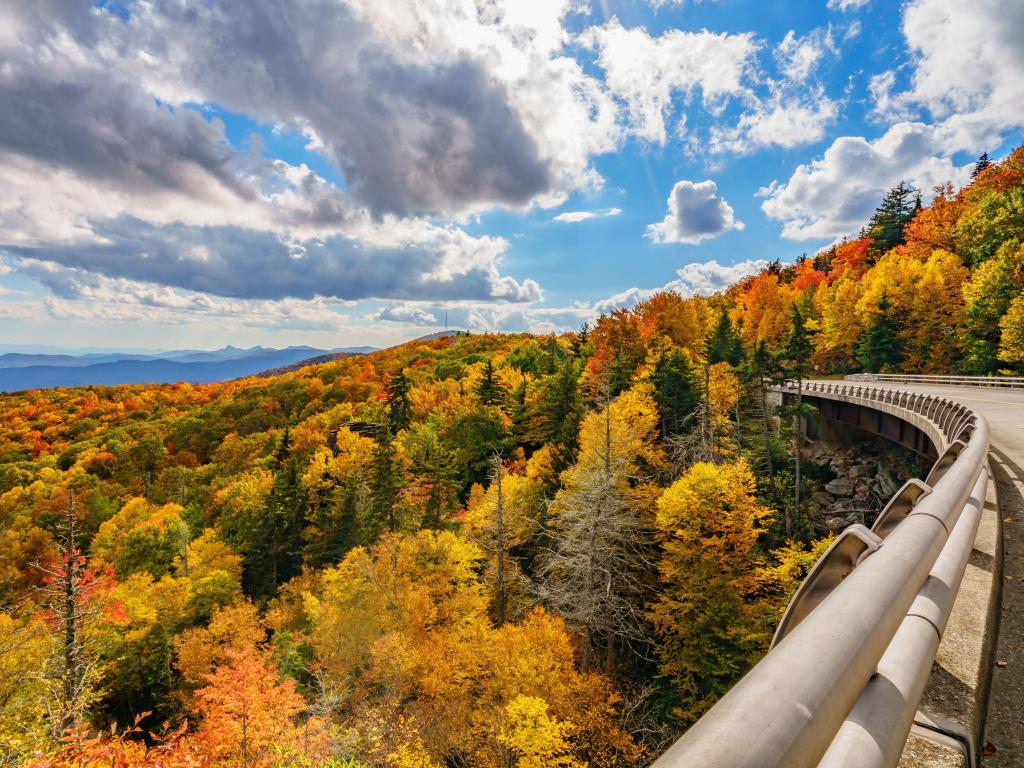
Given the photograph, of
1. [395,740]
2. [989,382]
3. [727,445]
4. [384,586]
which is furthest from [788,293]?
[395,740]

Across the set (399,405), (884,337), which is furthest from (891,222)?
(399,405)

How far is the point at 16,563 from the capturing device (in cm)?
4947

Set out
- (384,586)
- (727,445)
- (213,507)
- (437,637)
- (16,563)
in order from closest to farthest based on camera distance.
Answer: (437,637) → (384,586) → (727,445) → (16,563) → (213,507)

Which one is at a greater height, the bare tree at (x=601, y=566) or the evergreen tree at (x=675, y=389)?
the evergreen tree at (x=675, y=389)

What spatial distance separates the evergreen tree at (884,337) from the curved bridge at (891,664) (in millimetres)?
54210

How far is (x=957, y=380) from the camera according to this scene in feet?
103

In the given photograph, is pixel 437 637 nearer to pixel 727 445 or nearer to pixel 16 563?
pixel 727 445

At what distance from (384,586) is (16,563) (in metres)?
49.8

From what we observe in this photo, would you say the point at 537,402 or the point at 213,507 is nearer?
the point at 537,402

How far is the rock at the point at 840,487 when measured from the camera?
31795 millimetres

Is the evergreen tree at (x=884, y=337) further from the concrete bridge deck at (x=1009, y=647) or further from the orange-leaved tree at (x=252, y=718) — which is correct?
the orange-leaved tree at (x=252, y=718)

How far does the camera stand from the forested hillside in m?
21.1

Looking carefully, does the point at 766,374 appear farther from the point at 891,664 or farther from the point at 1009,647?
the point at 891,664

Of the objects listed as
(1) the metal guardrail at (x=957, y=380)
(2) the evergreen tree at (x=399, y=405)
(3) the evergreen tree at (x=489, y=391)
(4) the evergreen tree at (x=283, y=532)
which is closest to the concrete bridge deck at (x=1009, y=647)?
(1) the metal guardrail at (x=957, y=380)
